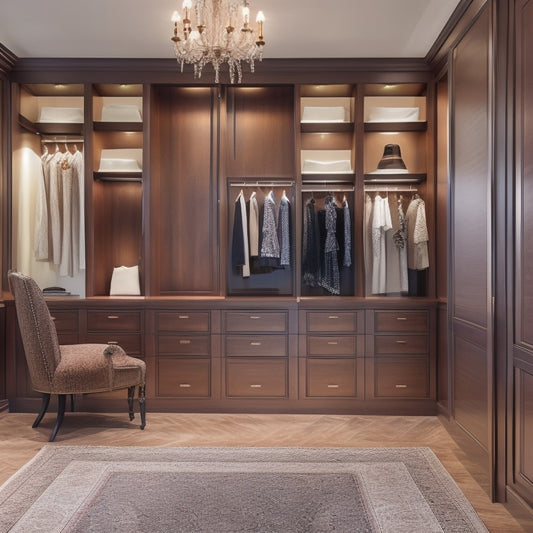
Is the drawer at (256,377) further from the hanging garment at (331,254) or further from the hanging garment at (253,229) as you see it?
the hanging garment at (253,229)

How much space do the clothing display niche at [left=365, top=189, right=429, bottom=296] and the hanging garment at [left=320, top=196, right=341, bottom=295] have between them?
0.28 meters

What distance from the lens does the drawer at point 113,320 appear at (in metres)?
4.44

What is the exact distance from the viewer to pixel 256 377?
14.5 feet

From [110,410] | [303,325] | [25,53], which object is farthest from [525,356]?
[25,53]

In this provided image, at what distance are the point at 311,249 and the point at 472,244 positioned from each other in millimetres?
1613

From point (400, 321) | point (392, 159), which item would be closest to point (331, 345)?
point (400, 321)

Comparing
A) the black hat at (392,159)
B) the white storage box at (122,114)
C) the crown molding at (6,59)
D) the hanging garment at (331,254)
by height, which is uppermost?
the crown molding at (6,59)

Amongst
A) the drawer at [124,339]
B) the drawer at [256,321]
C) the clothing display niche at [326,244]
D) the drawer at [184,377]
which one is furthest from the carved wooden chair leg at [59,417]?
the clothing display niche at [326,244]

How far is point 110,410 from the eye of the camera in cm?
442

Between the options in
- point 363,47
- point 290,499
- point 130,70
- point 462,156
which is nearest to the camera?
point 290,499

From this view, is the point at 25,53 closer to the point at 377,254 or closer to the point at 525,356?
the point at 377,254

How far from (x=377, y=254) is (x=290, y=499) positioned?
238cm

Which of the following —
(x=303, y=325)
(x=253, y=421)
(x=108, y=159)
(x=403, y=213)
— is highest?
(x=108, y=159)

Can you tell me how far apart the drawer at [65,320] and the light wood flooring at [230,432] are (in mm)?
686
